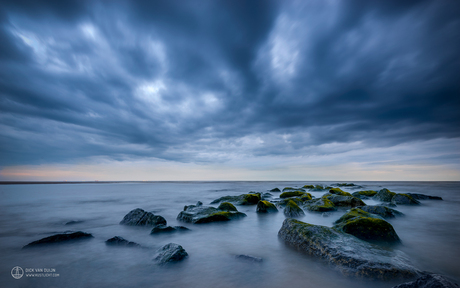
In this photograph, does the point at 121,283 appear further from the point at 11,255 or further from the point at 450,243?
the point at 450,243

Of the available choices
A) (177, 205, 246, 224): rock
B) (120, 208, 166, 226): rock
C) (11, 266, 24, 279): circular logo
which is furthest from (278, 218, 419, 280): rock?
(11, 266, 24, 279): circular logo

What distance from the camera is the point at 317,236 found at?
4.30 metres

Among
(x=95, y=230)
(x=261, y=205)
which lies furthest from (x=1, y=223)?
(x=261, y=205)

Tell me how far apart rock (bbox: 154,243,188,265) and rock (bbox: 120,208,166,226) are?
3.06 meters

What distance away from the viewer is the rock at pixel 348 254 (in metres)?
3.15

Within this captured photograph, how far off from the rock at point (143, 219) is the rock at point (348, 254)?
465 centimetres

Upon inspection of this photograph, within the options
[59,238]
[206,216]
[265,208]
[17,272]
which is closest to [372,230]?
[265,208]

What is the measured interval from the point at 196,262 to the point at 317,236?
109 inches

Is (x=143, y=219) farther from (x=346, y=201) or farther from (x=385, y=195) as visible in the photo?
(x=385, y=195)

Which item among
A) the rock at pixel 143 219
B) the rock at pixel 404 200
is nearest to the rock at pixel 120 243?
the rock at pixel 143 219

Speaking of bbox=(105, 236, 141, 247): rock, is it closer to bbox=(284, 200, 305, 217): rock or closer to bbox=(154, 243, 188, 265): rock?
bbox=(154, 243, 188, 265): rock

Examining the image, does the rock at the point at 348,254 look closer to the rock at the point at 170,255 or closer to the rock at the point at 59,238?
the rock at the point at 170,255

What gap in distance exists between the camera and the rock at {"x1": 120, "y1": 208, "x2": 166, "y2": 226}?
23.1 ft

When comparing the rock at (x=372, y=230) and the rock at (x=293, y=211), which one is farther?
the rock at (x=293, y=211)
